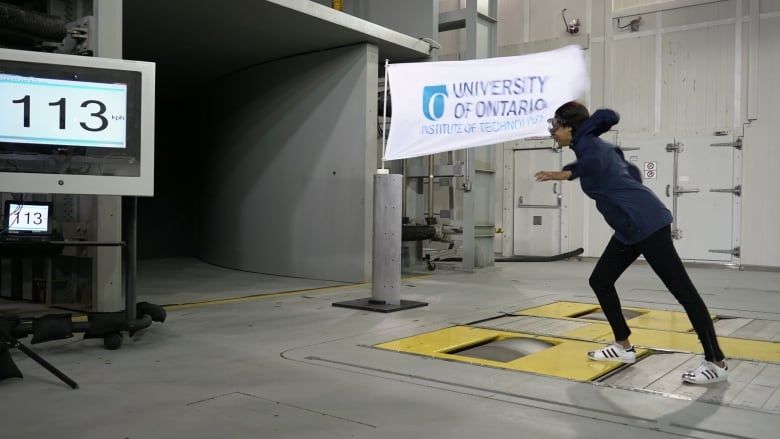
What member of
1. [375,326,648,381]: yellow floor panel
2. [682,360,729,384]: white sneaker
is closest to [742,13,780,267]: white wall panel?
[375,326,648,381]: yellow floor panel

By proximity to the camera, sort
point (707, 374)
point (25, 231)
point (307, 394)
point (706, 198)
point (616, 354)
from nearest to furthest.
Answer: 1. point (307, 394)
2. point (707, 374)
3. point (616, 354)
4. point (25, 231)
5. point (706, 198)

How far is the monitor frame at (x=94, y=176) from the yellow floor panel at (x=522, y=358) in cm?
195

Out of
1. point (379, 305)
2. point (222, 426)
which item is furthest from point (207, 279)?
point (222, 426)

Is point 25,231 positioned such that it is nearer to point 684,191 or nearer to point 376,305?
point 376,305

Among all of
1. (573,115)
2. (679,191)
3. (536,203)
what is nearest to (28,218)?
(573,115)

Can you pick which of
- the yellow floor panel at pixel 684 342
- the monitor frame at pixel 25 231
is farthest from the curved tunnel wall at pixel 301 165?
the yellow floor panel at pixel 684 342

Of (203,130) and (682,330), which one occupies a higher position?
(203,130)

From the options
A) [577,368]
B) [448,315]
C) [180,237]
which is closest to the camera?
[577,368]

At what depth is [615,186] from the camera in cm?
356

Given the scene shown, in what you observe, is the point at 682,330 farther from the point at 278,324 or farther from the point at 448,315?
the point at 278,324

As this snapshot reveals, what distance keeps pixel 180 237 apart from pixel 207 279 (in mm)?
4622

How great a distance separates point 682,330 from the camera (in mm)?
5039

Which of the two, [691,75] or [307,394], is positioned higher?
[691,75]

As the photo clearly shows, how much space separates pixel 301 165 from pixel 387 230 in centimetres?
327
